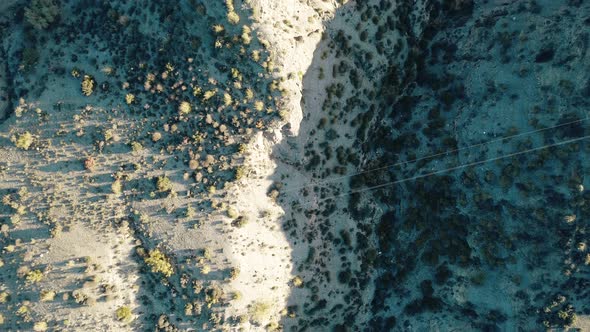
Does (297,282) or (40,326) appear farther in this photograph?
(297,282)

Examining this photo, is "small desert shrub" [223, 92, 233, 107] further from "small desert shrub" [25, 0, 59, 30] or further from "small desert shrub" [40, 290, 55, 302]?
"small desert shrub" [40, 290, 55, 302]

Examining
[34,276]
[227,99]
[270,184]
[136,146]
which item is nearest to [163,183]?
[136,146]

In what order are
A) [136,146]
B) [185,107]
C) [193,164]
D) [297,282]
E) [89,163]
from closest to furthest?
[185,107]
[193,164]
[136,146]
[89,163]
[297,282]

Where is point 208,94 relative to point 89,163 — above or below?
above

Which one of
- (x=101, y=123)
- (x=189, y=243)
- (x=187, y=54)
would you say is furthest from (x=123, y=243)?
(x=187, y=54)

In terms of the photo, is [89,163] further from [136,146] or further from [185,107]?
[185,107]

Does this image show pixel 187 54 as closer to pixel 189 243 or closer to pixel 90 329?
pixel 189 243

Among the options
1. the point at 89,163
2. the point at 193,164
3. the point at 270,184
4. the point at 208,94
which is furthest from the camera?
the point at 270,184
